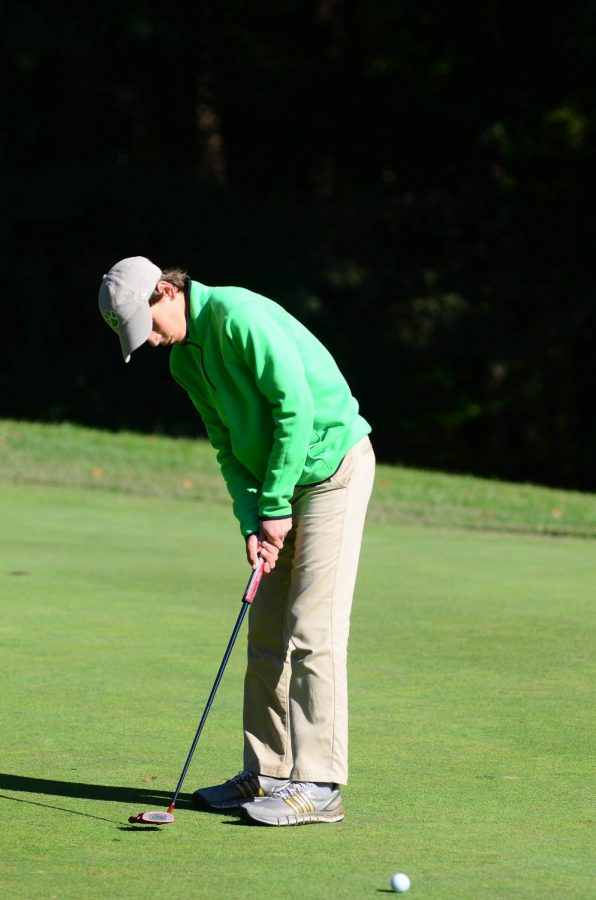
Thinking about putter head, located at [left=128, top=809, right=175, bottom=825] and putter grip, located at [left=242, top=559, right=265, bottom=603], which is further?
putter grip, located at [left=242, top=559, right=265, bottom=603]

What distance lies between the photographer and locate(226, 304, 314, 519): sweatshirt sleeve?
4410 millimetres

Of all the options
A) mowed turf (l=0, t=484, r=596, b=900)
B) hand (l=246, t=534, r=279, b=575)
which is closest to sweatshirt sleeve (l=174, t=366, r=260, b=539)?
hand (l=246, t=534, r=279, b=575)

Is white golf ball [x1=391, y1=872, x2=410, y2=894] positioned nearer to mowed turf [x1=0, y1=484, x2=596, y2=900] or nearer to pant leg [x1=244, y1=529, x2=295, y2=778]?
mowed turf [x1=0, y1=484, x2=596, y2=900]

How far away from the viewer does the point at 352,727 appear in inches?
218

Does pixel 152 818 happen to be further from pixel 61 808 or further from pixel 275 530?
pixel 275 530

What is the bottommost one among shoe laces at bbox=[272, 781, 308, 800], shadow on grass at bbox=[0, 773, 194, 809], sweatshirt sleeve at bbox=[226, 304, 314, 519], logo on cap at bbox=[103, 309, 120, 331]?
shadow on grass at bbox=[0, 773, 194, 809]

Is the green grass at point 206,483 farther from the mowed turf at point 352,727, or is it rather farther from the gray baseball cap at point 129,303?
the gray baseball cap at point 129,303

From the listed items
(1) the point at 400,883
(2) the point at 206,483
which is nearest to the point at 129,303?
(1) the point at 400,883

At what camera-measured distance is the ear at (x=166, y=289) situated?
4.50 meters

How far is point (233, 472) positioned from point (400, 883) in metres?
1.62

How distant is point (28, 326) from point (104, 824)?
24.1m

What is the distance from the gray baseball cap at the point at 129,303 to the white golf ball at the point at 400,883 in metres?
1.68

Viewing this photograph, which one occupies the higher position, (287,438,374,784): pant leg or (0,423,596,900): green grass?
(287,438,374,784): pant leg

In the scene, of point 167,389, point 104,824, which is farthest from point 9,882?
point 167,389
